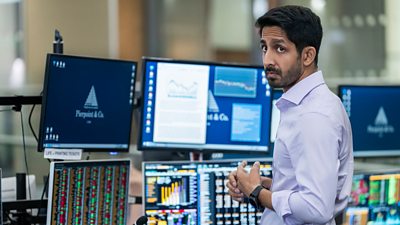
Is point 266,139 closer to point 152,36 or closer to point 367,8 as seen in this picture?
point 367,8

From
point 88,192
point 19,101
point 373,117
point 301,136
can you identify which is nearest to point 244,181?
point 301,136

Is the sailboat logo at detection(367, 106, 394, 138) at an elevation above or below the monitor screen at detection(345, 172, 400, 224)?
above

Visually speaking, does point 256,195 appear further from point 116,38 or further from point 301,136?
point 116,38

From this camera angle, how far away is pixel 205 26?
26.1ft

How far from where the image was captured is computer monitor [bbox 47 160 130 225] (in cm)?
238

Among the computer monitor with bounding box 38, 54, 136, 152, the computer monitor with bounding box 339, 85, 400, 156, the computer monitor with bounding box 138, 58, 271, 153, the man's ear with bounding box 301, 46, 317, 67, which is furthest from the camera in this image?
the computer monitor with bounding box 339, 85, 400, 156

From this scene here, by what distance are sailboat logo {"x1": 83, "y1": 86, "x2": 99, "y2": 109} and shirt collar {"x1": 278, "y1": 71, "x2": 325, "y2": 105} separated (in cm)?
84

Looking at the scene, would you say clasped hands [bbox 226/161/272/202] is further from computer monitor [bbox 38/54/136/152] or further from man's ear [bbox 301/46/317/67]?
computer monitor [bbox 38/54/136/152]

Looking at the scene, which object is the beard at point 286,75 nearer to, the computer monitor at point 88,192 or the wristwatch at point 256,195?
the wristwatch at point 256,195

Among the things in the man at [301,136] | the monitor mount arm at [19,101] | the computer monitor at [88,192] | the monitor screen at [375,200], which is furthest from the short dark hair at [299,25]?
the monitor screen at [375,200]

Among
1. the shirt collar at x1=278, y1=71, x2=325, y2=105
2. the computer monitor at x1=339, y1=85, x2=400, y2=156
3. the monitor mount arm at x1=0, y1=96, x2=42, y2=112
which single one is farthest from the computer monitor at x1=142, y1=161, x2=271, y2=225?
the computer monitor at x1=339, y1=85, x2=400, y2=156

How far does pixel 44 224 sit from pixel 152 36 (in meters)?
4.76

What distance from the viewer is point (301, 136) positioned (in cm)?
190

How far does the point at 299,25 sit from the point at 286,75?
13cm
